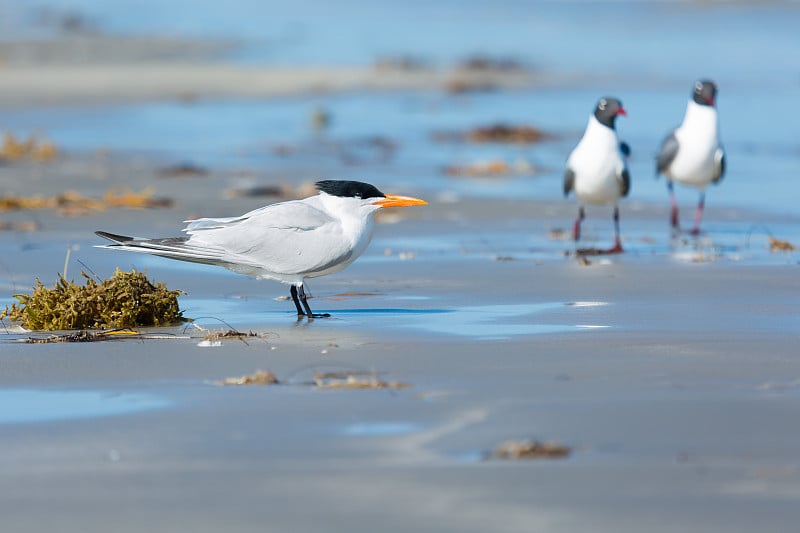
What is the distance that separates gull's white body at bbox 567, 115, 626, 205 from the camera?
12773 millimetres

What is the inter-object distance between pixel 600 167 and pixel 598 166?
2cm

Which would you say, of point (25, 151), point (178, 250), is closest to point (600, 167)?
point (178, 250)

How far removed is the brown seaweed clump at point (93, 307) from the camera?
8117 millimetres

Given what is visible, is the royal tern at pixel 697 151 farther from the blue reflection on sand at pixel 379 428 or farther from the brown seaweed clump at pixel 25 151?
the blue reflection on sand at pixel 379 428

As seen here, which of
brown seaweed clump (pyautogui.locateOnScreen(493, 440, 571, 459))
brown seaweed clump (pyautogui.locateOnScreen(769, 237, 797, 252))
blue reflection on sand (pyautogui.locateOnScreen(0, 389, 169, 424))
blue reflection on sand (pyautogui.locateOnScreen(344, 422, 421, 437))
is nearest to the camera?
brown seaweed clump (pyautogui.locateOnScreen(493, 440, 571, 459))

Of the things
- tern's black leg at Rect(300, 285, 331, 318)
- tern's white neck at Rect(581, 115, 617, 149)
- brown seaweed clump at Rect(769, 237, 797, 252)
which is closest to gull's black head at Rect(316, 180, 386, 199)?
tern's black leg at Rect(300, 285, 331, 318)

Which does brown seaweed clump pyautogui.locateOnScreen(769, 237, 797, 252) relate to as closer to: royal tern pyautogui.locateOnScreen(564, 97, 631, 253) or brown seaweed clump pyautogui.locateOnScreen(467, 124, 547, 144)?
royal tern pyautogui.locateOnScreen(564, 97, 631, 253)

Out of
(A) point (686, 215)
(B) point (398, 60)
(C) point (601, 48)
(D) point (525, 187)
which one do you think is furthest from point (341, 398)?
(C) point (601, 48)

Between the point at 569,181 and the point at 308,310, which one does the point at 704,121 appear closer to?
the point at 569,181

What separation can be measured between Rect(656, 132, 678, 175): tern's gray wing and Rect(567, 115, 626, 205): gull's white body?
4.54 feet

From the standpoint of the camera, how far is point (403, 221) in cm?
1341

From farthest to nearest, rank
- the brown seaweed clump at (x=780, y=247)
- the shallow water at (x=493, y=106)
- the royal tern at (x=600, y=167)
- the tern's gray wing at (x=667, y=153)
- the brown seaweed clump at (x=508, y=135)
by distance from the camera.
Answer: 1. the brown seaweed clump at (x=508, y=135)
2. the shallow water at (x=493, y=106)
3. the tern's gray wing at (x=667, y=153)
4. the royal tern at (x=600, y=167)
5. the brown seaweed clump at (x=780, y=247)

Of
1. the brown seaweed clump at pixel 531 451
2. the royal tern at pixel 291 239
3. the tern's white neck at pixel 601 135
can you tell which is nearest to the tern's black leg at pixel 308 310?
the royal tern at pixel 291 239

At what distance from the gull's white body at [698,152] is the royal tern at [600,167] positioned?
3.62 feet
